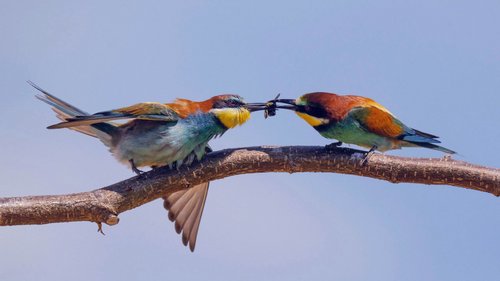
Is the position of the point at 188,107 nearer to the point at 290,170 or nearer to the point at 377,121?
the point at 290,170

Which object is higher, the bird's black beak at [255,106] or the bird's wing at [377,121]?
the bird's black beak at [255,106]

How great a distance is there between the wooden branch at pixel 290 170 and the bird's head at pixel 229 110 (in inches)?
23.7

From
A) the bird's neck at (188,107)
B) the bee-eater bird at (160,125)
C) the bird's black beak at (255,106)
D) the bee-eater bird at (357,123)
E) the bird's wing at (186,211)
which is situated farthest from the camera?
the bird's wing at (186,211)

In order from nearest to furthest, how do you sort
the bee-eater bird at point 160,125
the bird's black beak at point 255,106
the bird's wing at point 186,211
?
the bee-eater bird at point 160,125 → the bird's black beak at point 255,106 → the bird's wing at point 186,211

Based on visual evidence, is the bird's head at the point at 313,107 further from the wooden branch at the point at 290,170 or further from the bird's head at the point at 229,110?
the wooden branch at the point at 290,170

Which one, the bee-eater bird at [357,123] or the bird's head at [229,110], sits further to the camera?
the bird's head at [229,110]

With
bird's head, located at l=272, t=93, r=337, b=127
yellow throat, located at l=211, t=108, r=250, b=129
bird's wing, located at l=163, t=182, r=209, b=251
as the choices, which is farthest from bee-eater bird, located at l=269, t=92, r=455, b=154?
bird's wing, located at l=163, t=182, r=209, b=251

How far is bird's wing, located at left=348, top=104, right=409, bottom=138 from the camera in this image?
445cm

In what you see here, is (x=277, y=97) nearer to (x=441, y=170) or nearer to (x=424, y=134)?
(x=424, y=134)

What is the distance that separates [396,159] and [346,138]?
0.57 metres

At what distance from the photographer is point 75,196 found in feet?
11.7

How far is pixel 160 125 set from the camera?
4.48m

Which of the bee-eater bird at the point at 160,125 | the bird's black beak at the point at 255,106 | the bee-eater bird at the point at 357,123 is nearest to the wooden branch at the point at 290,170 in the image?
the bee-eater bird at the point at 160,125

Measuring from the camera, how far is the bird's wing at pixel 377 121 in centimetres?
445
